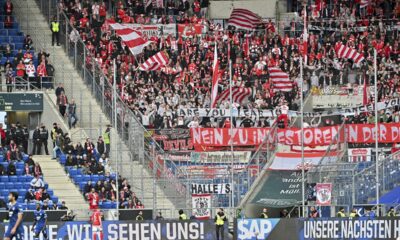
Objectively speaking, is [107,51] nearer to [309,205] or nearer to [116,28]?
[116,28]

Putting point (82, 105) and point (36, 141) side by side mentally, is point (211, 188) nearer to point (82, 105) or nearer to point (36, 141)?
point (36, 141)

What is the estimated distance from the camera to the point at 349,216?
191 feet

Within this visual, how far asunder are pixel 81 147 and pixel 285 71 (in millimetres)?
13325


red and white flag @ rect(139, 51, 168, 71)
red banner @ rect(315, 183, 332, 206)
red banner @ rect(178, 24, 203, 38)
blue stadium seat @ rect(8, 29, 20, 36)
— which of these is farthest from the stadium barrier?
red banner @ rect(178, 24, 203, 38)

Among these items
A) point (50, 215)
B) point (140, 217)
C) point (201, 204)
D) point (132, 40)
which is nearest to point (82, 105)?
point (132, 40)

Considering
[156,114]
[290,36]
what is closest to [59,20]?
[156,114]

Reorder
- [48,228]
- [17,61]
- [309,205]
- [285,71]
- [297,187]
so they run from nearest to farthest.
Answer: [48,228] → [309,205] → [297,187] → [17,61] → [285,71]

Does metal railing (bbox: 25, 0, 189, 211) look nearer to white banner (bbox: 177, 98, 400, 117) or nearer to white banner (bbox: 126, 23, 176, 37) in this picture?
white banner (bbox: 177, 98, 400, 117)

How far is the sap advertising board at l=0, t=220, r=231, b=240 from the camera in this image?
184 feet

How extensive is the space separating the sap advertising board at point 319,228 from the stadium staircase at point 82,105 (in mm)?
7910

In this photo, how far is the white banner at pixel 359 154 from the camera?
67062 mm

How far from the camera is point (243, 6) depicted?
272 feet

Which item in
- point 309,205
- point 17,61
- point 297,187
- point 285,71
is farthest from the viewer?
point 285,71

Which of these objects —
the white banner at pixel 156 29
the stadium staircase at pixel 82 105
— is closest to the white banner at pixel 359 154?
the stadium staircase at pixel 82 105
